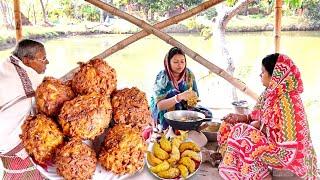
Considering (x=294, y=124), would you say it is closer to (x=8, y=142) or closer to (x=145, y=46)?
(x=8, y=142)

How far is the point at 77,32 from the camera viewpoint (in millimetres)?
7918

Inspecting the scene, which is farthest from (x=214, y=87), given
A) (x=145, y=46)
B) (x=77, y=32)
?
(x=77, y=32)

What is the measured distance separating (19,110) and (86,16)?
6.24 metres

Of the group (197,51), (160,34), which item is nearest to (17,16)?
(160,34)

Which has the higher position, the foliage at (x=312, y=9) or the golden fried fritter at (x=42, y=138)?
the foliage at (x=312, y=9)

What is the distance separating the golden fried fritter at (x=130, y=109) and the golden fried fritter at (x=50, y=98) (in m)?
0.19

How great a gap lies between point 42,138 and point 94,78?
30 cm

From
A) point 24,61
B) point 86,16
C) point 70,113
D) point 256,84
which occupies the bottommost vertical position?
point 256,84

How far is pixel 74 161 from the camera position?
4.16 feet

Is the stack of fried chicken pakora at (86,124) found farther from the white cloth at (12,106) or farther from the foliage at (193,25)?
the foliage at (193,25)

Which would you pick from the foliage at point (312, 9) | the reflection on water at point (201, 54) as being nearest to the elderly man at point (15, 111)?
the reflection on water at point (201, 54)

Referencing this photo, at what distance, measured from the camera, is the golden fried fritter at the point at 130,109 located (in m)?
1.41

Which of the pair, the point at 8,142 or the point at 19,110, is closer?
the point at 19,110

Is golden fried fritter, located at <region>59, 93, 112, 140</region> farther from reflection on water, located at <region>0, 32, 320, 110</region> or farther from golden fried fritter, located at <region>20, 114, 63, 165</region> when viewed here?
reflection on water, located at <region>0, 32, 320, 110</region>
